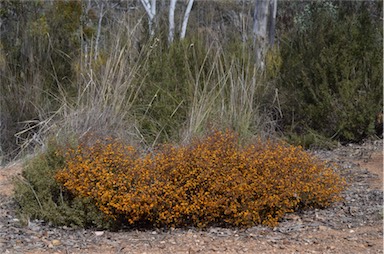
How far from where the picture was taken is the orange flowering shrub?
16.5ft

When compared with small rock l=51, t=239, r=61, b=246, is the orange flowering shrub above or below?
above

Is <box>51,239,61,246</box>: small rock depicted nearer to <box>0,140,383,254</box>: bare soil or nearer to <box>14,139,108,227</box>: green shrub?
<box>0,140,383,254</box>: bare soil

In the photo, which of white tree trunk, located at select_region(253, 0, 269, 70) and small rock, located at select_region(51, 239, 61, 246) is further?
white tree trunk, located at select_region(253, 0, 269, 70)

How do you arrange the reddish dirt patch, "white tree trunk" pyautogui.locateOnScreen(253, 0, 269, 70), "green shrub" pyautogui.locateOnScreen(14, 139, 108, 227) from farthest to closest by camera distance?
"white tree trunk" pyautogui.locateOnScreen(253, 0, 269, 70)
the reddish dirt patch
"green shrub" pyautogui.locateOnScreen(14, 139, 108, 227)

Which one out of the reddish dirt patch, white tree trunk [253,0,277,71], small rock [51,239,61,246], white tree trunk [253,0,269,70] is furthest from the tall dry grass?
white tree trunk [253,0,269,70]

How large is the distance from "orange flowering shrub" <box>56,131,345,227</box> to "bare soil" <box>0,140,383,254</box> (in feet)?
0.40

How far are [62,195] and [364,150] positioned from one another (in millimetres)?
3850

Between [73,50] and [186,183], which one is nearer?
[186,183]

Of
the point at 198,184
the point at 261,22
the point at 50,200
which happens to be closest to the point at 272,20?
the point at 261,22

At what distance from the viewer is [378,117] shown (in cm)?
844

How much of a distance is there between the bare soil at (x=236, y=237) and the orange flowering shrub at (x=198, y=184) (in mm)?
123

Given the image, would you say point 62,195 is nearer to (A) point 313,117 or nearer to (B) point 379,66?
(A) point 313,117

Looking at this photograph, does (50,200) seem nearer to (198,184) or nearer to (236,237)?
(198,184)

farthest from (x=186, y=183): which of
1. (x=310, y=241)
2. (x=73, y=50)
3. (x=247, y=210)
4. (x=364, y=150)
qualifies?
(x=73, y=50)
